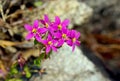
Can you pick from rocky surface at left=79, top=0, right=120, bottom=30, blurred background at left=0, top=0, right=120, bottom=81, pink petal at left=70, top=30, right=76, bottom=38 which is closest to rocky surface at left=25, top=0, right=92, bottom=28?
blurred background at left=0, top=0, right=120, bottom=81

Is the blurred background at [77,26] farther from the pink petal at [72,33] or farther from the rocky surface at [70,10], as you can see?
the pink petal at [72,33]

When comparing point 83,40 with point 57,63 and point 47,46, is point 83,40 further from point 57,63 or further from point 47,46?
point 47,46

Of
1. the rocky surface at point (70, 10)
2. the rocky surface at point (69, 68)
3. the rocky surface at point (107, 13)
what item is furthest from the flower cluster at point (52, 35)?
the rocky surface at point (107, 13)

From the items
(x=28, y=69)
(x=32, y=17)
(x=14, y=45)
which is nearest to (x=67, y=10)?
(x=32, y=17)

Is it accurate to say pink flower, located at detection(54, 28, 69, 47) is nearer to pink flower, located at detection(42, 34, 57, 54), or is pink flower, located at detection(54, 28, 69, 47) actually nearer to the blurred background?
pink flower, located at detection(42, 34, 57, 54)

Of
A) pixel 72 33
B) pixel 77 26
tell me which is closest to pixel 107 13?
pixel 77 26
